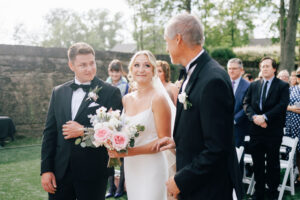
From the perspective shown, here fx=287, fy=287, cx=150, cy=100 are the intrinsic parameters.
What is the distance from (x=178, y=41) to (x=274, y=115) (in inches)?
145

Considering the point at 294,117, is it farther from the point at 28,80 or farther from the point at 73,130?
the point at 28,80

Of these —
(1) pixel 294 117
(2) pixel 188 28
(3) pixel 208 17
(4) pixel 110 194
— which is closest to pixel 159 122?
(2) pixel 188 28

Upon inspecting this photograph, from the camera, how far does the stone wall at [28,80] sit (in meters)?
10.4

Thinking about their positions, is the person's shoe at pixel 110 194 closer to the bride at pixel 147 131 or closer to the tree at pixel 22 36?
the bride at pixel 147 131

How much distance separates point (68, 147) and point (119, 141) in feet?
2.02

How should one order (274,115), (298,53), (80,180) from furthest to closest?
(298,53) → (274,115) → (80,180)

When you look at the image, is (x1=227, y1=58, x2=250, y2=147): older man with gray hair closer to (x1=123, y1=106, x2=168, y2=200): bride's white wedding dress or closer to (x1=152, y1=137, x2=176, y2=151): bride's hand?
(x1=123, y1=106, x2=168, y2=200): bride's white wedding dress

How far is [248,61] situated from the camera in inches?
759

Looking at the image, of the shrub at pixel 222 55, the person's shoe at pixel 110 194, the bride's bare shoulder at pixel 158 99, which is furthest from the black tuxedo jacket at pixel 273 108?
the shrub at pixel 222 55

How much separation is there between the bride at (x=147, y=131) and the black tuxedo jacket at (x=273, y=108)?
2618 millimetres

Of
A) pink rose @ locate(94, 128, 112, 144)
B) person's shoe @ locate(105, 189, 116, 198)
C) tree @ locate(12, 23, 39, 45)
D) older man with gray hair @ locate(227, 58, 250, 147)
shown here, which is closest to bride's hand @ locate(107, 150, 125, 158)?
pink rose @ locate(94, 128, 112, 144)

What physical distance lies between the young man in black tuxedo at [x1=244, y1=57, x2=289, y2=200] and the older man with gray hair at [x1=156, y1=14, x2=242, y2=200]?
3.34 metres

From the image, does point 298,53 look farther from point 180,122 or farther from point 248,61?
point 180,122

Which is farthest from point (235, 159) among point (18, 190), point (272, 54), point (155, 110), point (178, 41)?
point (272, 54)
